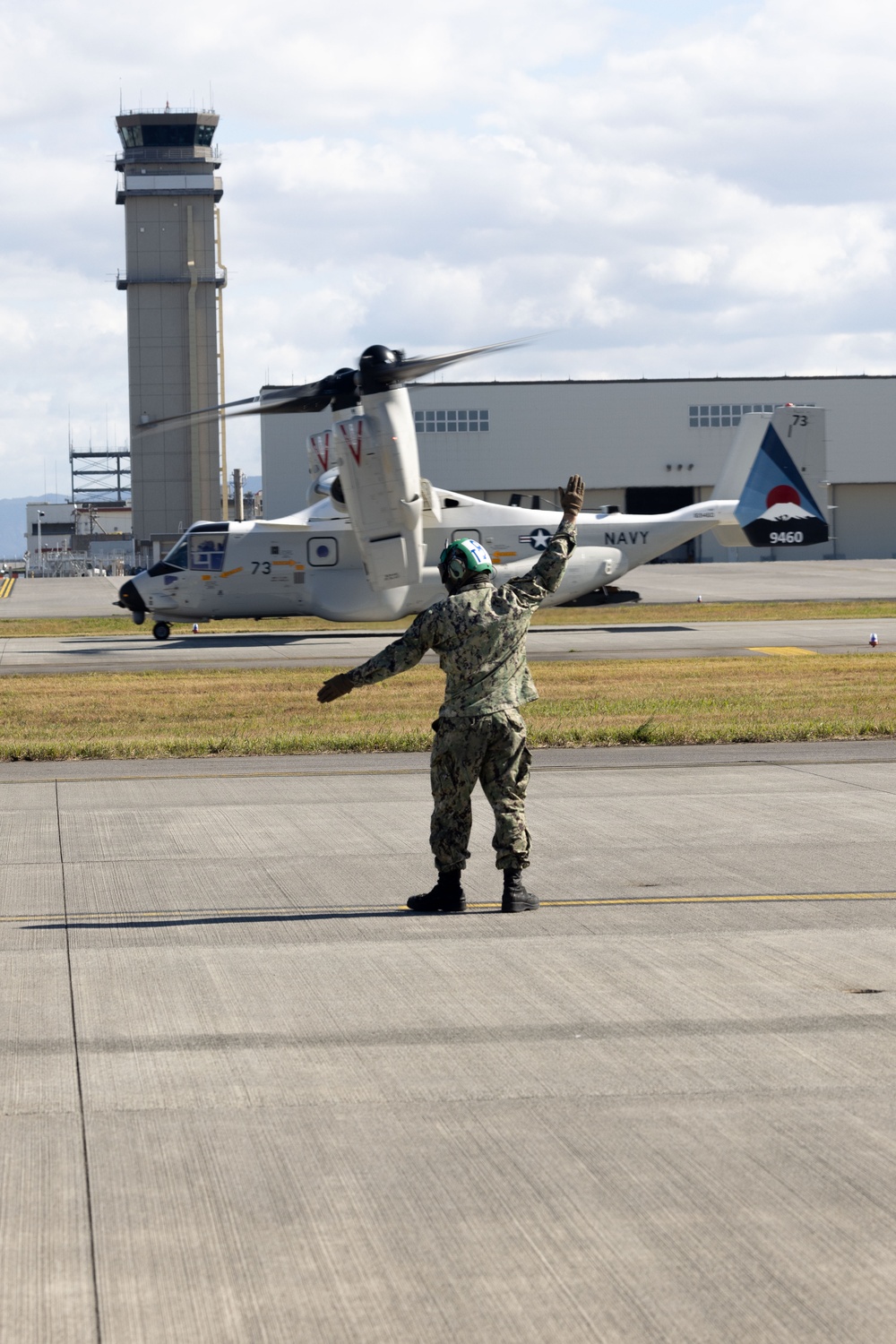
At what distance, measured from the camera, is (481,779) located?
300 inches

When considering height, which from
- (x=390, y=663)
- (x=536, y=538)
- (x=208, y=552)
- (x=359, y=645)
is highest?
(x=536, y=538)

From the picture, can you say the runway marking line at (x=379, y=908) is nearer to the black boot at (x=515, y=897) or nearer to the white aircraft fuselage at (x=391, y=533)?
the black boot at (x=515, y=897)

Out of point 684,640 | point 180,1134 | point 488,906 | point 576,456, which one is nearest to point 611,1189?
point 180,1134

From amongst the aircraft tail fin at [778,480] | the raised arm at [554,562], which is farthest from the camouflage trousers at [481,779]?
the aircraft tail fin at [778,480]

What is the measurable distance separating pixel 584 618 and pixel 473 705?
29.8 meters

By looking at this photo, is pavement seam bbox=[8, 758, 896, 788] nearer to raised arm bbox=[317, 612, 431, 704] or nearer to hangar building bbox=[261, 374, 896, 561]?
raised arm bbox=[317, 612, 431, 704]

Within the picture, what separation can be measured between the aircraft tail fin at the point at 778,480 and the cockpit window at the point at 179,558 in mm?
12066

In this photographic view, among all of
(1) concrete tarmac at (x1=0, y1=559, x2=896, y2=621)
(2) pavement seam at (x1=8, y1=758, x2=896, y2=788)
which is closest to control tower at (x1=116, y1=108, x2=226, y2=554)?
(1) concrete tarmac at (x1=0, y1=559, x2=896, y2=621)

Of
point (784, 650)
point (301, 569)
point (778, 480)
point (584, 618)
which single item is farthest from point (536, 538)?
point (784, 650)

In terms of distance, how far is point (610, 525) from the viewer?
109 ft

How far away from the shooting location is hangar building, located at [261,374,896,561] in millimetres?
81438

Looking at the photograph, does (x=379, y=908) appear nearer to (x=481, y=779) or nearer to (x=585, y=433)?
(x=481, y=779)

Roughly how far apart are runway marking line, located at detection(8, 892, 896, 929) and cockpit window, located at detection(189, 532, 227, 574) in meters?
23.8

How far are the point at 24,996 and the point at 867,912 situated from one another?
410 centimetres
